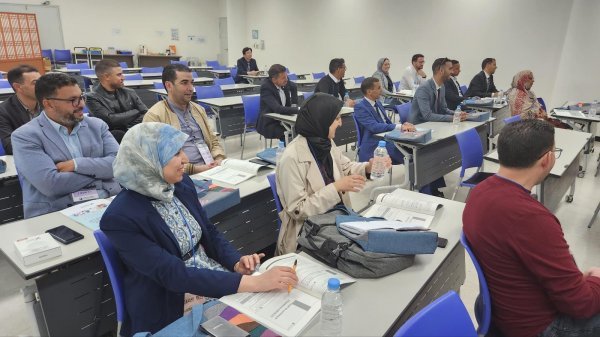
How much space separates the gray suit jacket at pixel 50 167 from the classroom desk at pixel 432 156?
2.65 m

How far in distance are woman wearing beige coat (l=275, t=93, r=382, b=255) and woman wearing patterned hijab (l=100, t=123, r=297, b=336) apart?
2.12 ft

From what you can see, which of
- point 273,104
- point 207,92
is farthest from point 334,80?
point 207,92

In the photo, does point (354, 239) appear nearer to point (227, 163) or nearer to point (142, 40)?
point (227, 163)

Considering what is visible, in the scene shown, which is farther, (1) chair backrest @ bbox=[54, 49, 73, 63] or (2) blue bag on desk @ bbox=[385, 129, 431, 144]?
(1) chair backrest @ bbox=[54, 49, 73, 63]

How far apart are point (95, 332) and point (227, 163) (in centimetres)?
137

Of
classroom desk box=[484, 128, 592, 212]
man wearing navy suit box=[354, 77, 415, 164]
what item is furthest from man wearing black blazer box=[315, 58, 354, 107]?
classroom desk box=[484, 128, 592, 212]

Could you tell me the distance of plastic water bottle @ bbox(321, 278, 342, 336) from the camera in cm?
115

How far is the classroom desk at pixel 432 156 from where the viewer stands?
3.67 m

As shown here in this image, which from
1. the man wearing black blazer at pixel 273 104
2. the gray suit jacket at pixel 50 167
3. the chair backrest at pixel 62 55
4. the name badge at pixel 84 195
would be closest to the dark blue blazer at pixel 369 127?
the man wearing black blazer at pixel 273 104

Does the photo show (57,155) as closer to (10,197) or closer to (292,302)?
(10,197)

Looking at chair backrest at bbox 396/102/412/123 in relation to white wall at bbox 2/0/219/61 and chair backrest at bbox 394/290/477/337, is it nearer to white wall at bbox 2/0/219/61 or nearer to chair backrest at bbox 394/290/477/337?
chair backrest at bbox 394/290/477/337

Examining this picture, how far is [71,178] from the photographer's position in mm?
2246

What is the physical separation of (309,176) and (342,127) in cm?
341

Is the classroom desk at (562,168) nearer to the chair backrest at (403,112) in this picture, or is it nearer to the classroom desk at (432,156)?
the classroom desk at (432,156)
